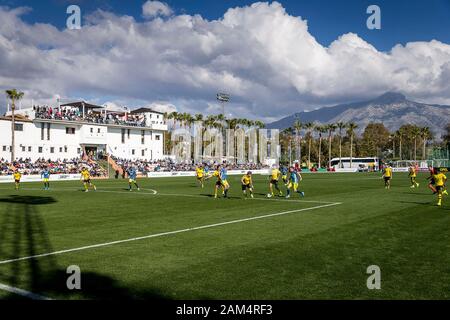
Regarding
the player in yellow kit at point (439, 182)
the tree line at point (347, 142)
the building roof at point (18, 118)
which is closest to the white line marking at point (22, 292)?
the player in yellow kit at point (439, 182)

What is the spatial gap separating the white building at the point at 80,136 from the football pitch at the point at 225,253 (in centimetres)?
5483

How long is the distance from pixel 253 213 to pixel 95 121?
217 feet

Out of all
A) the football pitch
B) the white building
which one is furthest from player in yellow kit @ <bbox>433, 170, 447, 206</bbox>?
the white building

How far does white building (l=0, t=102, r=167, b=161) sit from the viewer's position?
67.0m

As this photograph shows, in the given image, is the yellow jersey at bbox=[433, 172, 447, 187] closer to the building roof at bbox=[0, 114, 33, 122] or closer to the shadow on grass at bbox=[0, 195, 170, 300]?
the shadow on grass at bbox=[0, 195, 170, 300]

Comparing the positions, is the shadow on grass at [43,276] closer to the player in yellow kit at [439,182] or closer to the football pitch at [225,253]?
the football pitch at [225,253]

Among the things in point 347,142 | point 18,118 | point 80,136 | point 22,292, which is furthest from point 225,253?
point 347,142

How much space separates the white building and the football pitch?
54828mm

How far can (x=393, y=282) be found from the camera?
740cm

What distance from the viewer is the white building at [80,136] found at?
2638 inches

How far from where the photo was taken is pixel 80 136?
7475cm

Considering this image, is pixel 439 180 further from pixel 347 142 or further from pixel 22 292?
pixel 347 142

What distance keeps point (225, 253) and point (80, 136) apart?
70504mm
